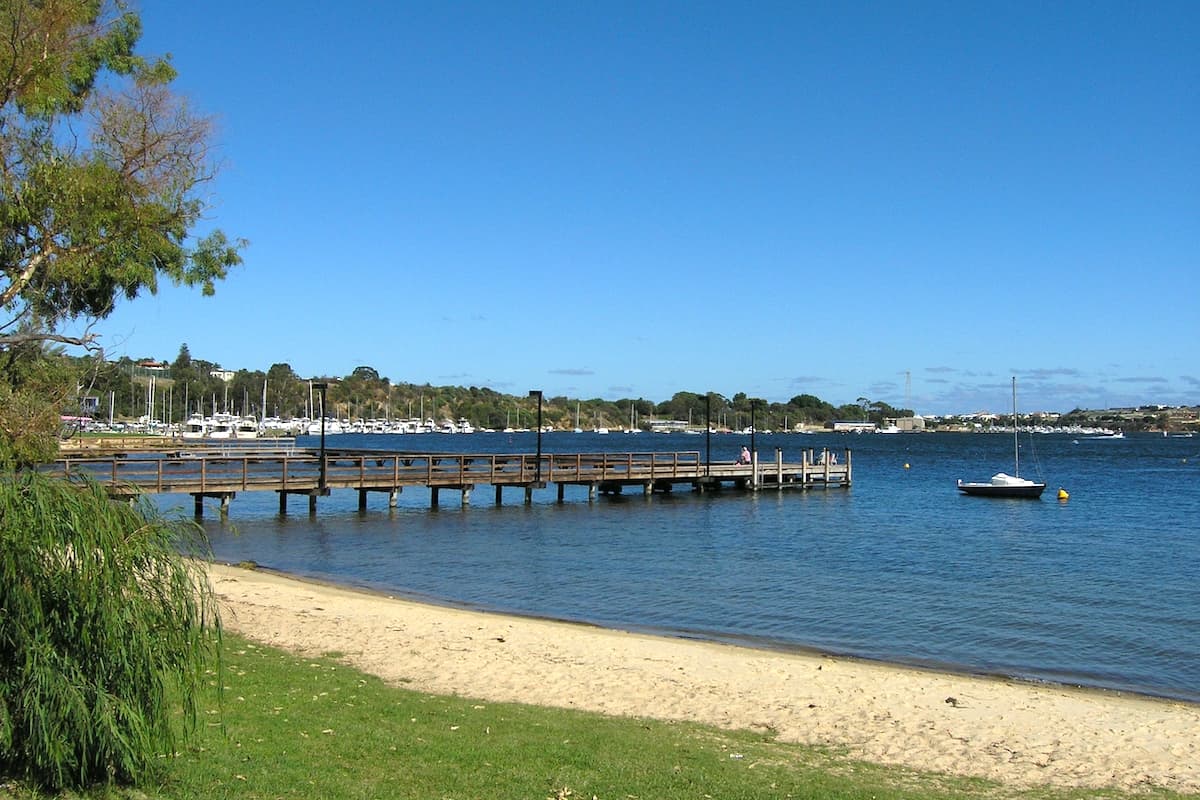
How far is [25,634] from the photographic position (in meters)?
5.93

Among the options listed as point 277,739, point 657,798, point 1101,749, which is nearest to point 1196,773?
point 1101,749

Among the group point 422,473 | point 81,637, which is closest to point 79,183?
point 81,637

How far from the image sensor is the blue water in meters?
19.5

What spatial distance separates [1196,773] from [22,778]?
10.4 metres

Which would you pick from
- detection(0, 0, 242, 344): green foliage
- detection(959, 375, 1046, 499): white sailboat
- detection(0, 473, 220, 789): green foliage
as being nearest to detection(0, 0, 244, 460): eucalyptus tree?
detection(0, 0, 242, 344): green foliage

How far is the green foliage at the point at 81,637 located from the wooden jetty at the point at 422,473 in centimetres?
2327

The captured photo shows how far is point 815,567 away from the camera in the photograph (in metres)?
30.0

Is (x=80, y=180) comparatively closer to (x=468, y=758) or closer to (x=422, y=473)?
(x=468, y=758)

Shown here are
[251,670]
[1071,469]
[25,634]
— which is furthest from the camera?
[1071,469]

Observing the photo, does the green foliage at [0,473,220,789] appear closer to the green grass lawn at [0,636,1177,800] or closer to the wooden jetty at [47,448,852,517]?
the green grass lawn at [0,636,1177,800]

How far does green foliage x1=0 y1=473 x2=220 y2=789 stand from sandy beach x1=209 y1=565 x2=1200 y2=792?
17.8 feet

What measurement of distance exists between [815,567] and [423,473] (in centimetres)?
1963

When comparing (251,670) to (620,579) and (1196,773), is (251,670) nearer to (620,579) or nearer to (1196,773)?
(1196,773)

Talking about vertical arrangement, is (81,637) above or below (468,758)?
above
